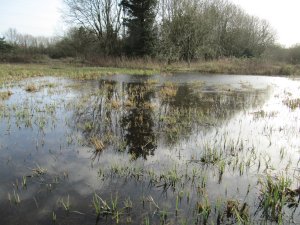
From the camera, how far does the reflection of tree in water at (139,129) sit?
221 inches

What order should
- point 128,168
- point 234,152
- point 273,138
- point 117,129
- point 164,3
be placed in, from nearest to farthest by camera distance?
point 128,168, point 234,152, point 273,138, point 117,129, point 164,3

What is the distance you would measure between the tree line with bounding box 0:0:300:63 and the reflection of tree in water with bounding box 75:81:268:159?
69.3ft

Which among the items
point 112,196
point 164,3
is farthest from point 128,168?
point 164,3

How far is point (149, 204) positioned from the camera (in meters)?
3.54

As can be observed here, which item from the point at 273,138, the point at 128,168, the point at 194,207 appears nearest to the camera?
the point at 194,207

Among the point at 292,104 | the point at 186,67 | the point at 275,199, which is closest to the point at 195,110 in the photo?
the point at 292,104

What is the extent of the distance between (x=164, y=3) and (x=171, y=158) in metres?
38.8

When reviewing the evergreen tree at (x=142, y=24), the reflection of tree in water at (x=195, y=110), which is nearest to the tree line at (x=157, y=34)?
the evergreen tree at (x=142, y=24)

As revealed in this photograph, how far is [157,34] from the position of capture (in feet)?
113

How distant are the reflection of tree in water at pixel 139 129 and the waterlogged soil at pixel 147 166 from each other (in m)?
0.03

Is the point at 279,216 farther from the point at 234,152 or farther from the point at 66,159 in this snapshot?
the point at 66,159

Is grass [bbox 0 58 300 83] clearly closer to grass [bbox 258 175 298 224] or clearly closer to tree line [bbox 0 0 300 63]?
tree line [bbox 0 0 300 63]

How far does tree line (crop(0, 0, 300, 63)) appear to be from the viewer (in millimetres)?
33344

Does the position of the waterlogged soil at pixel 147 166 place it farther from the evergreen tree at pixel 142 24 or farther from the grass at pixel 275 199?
the evergreen tree at pixel 142 24
